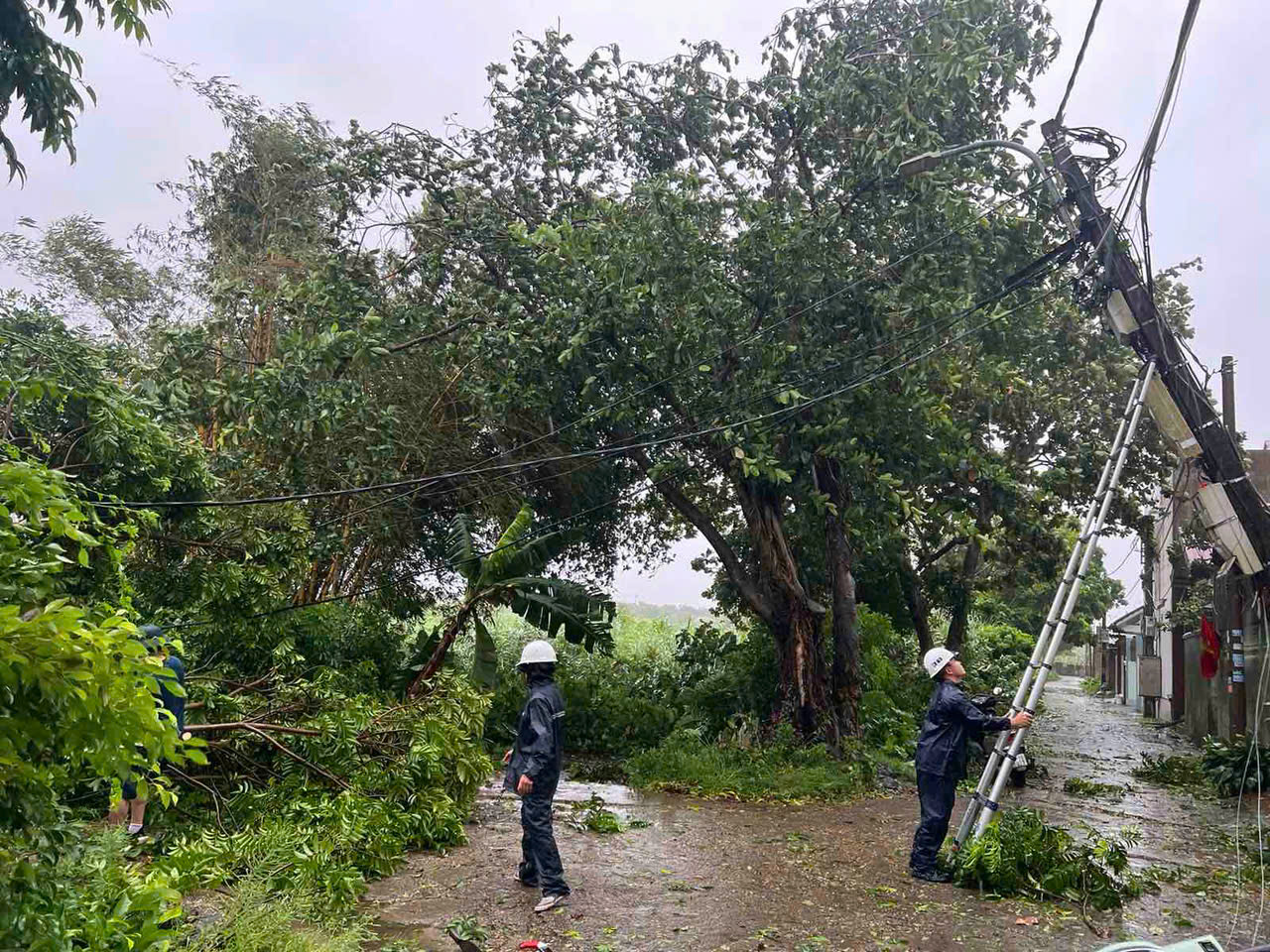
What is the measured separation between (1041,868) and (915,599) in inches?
637

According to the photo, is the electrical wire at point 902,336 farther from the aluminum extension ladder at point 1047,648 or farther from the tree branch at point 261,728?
the tree branch at point 261,728

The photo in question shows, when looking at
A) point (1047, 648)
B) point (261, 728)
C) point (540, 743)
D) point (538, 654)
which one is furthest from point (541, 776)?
point (1047, 648)

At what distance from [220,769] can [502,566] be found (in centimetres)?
434

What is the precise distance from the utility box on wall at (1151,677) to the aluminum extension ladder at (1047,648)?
21548 millimetres

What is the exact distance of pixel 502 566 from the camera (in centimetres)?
1320

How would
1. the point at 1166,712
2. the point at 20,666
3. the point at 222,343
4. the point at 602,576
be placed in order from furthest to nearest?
the point at 1166,712 → the point at 602,576 → the point at 222,343 → the point at 20,666

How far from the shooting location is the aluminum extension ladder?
8852 millimetres

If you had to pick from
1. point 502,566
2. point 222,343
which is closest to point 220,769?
point 502,566

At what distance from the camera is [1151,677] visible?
94.1 ft

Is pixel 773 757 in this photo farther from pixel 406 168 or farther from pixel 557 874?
pixel 406 168

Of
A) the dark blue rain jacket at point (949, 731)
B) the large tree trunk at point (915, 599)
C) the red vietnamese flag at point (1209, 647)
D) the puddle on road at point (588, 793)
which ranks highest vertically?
the large tree trunk at point (915, 599)

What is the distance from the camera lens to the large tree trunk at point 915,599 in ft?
76.2

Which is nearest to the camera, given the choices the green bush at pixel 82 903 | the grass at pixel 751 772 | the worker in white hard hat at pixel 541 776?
the green bush at pixel 82 903

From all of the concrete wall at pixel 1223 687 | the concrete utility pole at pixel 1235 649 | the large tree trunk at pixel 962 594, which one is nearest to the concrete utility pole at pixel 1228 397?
the concrete utility pole at pixel 1235 649
